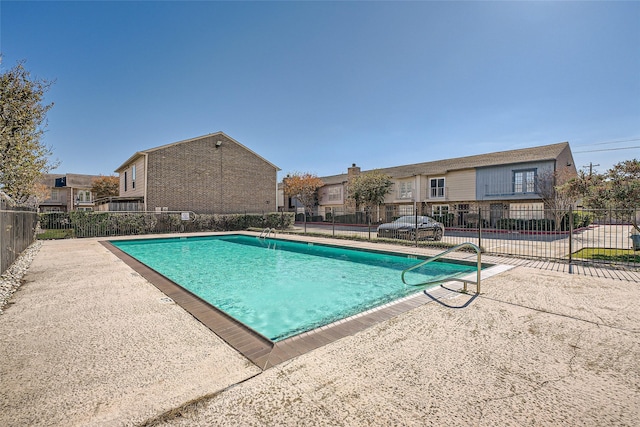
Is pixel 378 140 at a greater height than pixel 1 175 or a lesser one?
greater

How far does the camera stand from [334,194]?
3809cm

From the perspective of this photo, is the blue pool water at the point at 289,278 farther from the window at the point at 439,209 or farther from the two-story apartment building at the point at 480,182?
the window at the point at 439,209

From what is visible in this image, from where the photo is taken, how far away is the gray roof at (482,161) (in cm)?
2269

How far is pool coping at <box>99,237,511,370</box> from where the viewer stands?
306cm

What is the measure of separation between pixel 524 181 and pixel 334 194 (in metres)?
21.1

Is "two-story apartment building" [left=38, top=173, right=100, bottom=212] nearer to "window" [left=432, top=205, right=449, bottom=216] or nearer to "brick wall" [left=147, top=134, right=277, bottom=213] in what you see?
"brick wall" [left=147, top=134, right=277, bottom=213]

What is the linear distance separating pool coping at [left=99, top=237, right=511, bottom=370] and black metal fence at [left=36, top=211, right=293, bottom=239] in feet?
48.3

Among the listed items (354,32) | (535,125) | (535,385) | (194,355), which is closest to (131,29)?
(354,32)

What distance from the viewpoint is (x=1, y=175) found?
362 inches

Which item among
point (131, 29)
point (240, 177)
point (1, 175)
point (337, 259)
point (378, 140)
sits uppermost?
point (131, 29)

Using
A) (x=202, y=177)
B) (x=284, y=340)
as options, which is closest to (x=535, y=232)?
(x=284, y=340)

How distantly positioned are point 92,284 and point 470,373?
23.3 feet

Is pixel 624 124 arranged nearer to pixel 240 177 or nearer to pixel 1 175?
pixel 240 177

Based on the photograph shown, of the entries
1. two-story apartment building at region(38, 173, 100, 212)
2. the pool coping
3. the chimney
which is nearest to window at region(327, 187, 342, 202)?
the chimney
